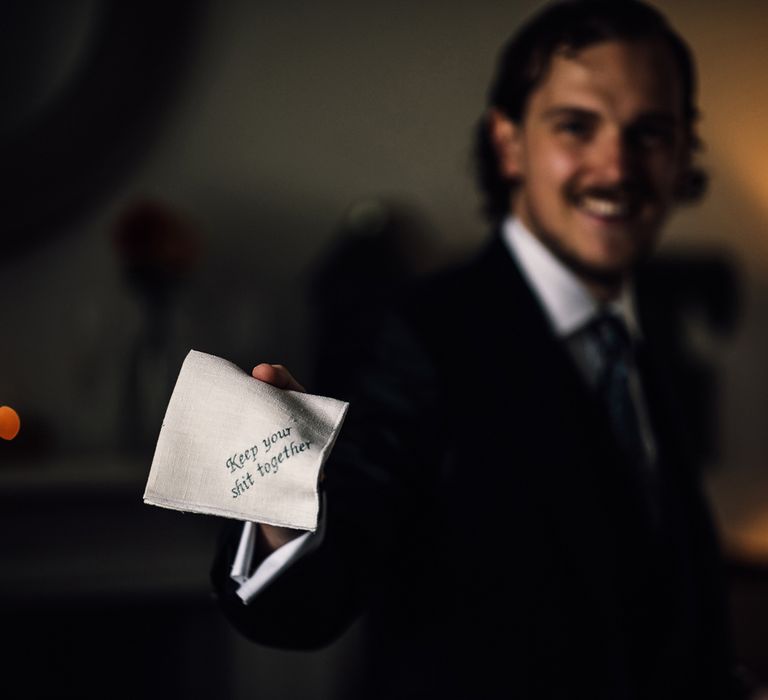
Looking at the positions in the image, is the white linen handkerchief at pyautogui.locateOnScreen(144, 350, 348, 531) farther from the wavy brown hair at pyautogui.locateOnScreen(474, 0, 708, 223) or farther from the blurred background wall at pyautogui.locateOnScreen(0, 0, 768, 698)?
the blurred background wall at pyautogui.locateOnScreen(0, 0, 768, 698)

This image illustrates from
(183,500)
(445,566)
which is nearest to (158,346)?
(445,566)

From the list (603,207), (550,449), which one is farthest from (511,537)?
(603,207)

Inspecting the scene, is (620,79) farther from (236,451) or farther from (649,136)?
(236,451)

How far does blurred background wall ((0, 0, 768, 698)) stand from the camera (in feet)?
5.46

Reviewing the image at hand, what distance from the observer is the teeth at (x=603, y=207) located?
902 millimetres

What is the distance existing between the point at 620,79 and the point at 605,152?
2.8 inches

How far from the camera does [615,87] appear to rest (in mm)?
883

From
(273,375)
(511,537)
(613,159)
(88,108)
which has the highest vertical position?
(88,108)

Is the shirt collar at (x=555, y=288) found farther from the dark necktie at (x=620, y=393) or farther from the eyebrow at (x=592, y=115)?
the eyebrow at (x=592, y=115)

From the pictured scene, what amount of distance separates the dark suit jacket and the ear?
0.69 feet

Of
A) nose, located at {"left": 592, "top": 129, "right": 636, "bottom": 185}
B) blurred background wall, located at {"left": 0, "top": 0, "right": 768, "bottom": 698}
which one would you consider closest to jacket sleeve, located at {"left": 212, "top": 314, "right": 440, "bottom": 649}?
nose, located at {"left": 592, "top": 129, "right": 636, "bottom": 185}

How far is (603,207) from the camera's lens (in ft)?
2.96

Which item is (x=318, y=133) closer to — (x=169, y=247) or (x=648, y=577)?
(x=169, y=247)

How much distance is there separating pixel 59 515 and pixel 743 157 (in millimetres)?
1546
